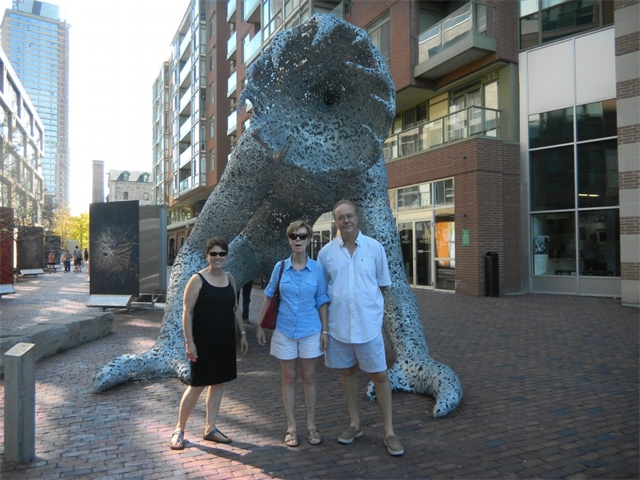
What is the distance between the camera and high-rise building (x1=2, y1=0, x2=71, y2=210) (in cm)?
4835

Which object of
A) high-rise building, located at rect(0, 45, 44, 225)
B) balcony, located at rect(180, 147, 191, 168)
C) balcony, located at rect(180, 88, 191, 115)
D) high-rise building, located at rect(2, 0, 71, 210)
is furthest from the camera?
high-rise building, located at rect(2, 0, 71, 210)

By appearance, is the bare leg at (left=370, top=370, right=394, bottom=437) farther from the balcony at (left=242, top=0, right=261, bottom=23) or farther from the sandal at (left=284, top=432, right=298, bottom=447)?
the balcony at (left=242, top=0, right=261, bottom=23)

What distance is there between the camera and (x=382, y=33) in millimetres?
15664

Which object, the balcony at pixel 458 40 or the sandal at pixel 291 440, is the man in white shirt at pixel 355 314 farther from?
the balcony at pixel 458 40

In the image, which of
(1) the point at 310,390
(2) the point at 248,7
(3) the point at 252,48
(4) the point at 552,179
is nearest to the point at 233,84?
(3) the point at 252,48

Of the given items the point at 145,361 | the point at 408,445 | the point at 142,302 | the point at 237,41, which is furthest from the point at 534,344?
the point at 237,41

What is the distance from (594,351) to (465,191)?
6.84 metres

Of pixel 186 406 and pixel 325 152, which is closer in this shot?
pixel 186 406

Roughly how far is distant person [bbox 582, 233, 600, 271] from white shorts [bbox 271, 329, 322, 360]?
1034 cm

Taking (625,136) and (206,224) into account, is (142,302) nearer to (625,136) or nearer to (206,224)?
(206,224)

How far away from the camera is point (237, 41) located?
27.0 metres

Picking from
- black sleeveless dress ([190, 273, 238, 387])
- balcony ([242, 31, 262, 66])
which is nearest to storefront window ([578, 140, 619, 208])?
black sleeveless dress ([190, 273, 238, 387])

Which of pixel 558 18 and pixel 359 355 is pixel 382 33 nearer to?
pixel 558 18

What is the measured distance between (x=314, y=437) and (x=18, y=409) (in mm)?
1715
